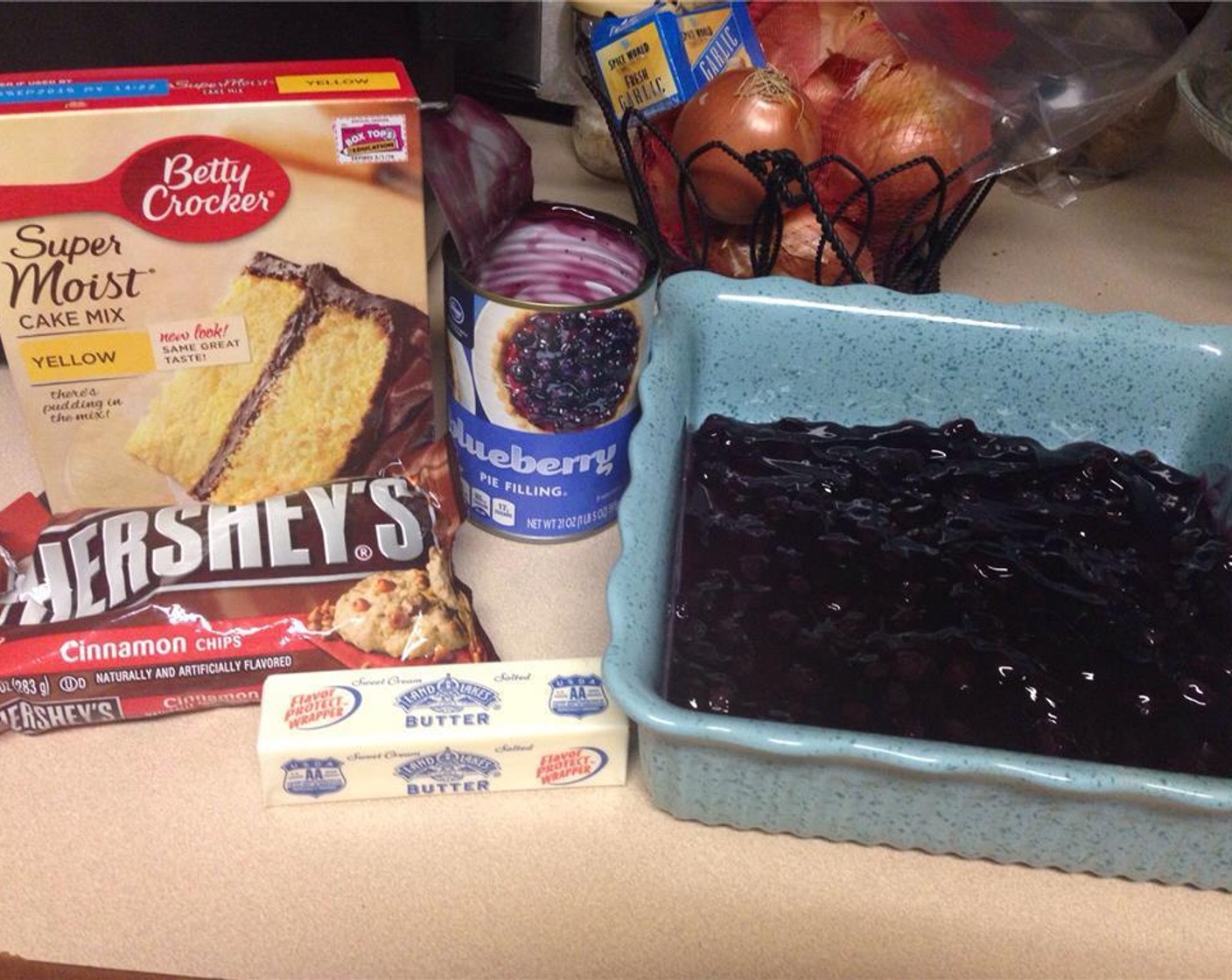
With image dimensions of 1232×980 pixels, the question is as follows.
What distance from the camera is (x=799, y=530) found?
0.61 metres

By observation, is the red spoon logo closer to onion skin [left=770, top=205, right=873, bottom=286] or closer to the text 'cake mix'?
the text 'cake mix'

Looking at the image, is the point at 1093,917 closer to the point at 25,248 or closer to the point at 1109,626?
the point at 1109,626

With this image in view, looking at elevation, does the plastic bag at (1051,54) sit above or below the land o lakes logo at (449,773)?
above

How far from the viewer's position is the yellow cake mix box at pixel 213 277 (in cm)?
54

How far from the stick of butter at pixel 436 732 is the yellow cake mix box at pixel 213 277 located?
167 millimetres

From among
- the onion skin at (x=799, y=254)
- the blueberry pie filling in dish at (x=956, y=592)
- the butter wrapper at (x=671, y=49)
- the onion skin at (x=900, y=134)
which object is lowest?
the blueberry pie filling in dish at (x=956, y=592)

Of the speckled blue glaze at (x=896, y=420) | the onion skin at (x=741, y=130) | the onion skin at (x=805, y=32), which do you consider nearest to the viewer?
the speckled blue glaze at (x=896, y=420)

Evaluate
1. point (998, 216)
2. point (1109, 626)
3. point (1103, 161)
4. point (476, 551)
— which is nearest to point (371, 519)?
point (476, 551)

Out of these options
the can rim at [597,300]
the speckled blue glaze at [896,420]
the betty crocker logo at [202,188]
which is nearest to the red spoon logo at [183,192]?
the betty crocker logo at [202,188]

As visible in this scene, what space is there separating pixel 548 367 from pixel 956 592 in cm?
25

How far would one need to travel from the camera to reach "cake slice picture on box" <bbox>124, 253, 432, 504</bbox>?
0.61 metres

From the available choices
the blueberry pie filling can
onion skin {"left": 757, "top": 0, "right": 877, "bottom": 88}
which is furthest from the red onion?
onion skin {"left": 757, "top": 0, "right": 877, "bottom": 88}

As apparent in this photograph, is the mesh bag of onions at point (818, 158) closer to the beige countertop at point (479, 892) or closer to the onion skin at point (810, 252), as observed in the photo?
the onion skin at point (810, 252)

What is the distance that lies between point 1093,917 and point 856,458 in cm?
28
